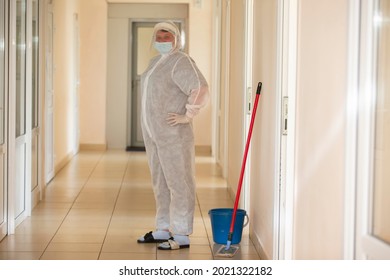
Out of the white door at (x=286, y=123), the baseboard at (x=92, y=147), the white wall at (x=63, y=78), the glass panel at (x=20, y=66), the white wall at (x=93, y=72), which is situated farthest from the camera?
the baseboard at (x=92, y=147)

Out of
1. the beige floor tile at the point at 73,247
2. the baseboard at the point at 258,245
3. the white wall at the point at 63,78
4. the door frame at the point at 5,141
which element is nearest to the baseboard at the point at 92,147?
the white wall at the point at 63,78

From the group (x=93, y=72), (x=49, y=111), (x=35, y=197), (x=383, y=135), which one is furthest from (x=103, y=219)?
(x=93, y=72)

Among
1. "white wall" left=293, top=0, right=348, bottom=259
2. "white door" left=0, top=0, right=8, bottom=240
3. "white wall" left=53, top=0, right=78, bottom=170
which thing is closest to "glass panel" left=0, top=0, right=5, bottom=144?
"white door" left=0, top=0, right=8, bottom=240

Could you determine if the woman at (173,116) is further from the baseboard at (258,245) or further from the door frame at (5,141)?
the door frame at (5,141)

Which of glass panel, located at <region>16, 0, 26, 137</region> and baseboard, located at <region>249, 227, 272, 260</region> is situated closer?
baseboard, located at <region>249, 227, 272, 260</region>

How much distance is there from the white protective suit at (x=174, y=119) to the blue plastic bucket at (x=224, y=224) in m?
0.18

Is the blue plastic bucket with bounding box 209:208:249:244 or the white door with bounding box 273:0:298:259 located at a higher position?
the white door with bounding box 273:0:298:259

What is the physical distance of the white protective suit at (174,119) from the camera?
4914 millimetres

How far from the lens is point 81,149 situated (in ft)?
39.4

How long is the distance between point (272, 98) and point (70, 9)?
6167mm

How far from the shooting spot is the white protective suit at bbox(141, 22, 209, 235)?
193 inches

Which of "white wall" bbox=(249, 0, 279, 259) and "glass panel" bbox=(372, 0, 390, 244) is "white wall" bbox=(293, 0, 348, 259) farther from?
"white wall" bbox=(249, 0, 279, 259)

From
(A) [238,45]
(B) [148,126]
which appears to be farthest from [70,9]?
(B) [148,126]
